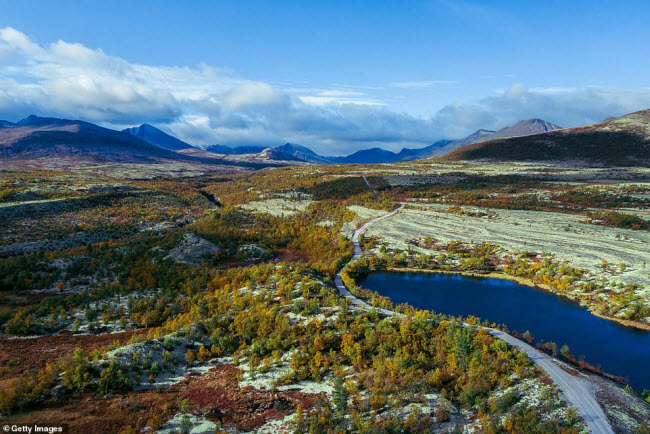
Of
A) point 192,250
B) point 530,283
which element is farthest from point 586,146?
point 192,250

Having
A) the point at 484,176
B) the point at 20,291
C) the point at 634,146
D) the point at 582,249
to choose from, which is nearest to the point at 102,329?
the point at 20,291

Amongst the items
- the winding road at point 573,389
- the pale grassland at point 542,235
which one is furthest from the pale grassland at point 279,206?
the winding road at point 573,389

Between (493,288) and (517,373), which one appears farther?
(493,288)

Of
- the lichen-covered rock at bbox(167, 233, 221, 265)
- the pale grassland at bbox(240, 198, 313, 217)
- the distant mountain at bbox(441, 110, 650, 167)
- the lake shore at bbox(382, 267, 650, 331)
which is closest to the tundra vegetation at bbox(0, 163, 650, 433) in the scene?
the lichen-covered rock at bbox(167, 233, 221, 265)

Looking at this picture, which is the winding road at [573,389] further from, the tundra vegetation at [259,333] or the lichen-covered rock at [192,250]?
the lichen-covered rock at [192,250]

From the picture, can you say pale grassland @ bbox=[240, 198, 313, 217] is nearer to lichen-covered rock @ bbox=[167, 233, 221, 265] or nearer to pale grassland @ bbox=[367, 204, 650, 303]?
lichen-covered rock @ bbox=[167, 233, 221, 265]

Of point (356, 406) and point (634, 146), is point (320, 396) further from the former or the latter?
point (634, 146)
